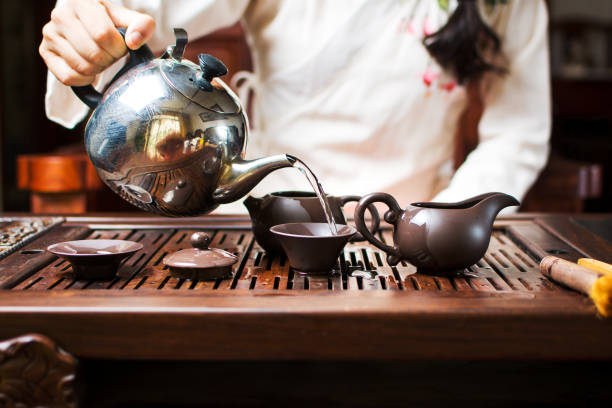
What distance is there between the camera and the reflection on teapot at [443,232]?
2.90 ft

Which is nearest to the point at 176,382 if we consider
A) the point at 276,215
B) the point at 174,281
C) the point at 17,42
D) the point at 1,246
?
the point at 174,281

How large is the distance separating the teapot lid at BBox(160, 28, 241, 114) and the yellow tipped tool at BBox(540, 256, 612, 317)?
52cm

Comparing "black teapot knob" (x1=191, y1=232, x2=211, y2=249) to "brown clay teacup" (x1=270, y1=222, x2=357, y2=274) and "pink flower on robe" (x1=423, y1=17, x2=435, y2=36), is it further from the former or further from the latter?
"pink flower on robe" (x1=423, y1=17, x2=435, y2=36)

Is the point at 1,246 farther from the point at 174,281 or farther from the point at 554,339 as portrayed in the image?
the point at 554,339

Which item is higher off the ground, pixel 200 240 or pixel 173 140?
pixel 173 140

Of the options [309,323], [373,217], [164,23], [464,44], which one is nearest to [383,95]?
[464,44]

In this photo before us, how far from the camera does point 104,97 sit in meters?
0.98

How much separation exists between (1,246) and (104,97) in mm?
301

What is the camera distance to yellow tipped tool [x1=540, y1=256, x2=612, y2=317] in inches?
28.6

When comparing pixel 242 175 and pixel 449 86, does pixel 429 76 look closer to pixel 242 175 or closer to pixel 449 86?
pixel 449 86

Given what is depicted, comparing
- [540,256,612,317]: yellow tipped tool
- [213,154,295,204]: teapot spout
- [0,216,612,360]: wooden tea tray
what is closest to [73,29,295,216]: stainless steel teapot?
[213,154,295,204]: teapot spout

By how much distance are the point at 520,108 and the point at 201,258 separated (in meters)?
1.24

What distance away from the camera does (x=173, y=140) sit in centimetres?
92

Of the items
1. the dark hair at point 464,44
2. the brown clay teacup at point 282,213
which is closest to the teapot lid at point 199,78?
the brown clay teacup at point 282,213
